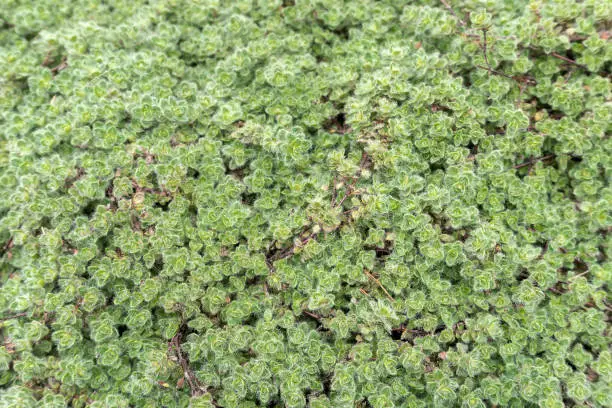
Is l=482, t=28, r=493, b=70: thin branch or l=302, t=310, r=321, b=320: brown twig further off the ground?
l=482, t=28, r=493, b=70: thin branch

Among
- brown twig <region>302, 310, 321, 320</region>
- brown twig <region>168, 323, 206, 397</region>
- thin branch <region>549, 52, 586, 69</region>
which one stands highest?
thin branch <region>549, 52, 586, 69</region>

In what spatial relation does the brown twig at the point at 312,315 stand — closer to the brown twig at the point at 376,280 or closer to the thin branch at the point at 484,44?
the brown twig at the point at 376,280

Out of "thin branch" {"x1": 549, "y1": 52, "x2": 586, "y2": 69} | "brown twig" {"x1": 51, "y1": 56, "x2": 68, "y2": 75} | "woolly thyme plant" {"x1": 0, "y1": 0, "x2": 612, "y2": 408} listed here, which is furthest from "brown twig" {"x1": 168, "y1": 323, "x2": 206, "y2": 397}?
"thin branch" {"x1": 549, "y1": 52, "x2": 586, "y2": 69}

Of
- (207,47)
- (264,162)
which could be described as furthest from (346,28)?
(264,162)

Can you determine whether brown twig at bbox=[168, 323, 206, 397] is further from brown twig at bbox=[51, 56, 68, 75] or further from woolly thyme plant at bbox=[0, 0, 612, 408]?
brown twig at bbox=[51, 56, 68, 75]

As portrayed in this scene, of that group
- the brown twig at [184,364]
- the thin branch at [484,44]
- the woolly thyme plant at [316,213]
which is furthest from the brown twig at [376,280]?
the thin branch at [484,44]

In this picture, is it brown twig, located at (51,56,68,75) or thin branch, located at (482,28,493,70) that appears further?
brown twig, located at (51,56,68,75)

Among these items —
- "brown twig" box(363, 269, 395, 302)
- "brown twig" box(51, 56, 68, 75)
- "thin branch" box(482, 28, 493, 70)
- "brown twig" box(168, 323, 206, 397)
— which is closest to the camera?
"brown twig" box(168, 323, 206, 397)

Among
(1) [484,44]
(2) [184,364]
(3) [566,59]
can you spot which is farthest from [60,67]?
(3) [566,59]
